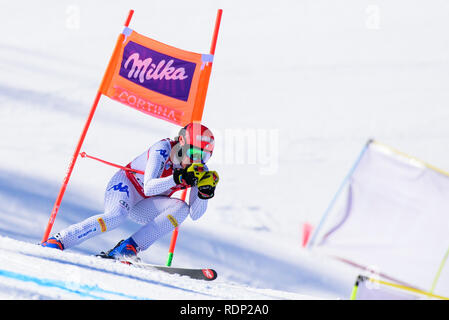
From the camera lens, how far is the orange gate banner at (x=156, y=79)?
475cm

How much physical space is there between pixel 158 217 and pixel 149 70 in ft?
4.74

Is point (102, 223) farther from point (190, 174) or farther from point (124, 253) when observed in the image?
point (190, 174)

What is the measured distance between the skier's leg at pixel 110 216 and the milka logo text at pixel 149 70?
1.07 meters

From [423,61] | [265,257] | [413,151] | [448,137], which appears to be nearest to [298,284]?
[265,257]

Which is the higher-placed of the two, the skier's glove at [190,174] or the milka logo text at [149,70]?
the milka logo text at [149,70]

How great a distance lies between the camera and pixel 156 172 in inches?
148

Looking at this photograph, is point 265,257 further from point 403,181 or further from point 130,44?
point 403,181

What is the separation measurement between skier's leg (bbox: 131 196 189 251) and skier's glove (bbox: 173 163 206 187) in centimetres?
35

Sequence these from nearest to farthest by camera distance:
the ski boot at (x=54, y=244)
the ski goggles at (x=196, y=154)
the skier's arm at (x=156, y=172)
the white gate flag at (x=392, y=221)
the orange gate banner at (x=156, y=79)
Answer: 1. the white gate flag at (x=392, y=221)
2. the ski boot at (x=54, y=244)
3. the skier's arm at (x=156, y=172)
4. the ski goggles at (x=196, y=154)
5. the orange gate banner at (x=156, y=79)

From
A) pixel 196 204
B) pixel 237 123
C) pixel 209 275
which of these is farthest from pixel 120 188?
pixel 237 123

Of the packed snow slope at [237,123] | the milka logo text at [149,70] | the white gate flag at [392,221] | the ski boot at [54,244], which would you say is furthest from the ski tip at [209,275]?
the milka logo text at [149,70]

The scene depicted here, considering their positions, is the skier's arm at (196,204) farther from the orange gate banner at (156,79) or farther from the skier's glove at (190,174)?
the orange gate banner at (156,79)

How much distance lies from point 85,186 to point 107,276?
552cm

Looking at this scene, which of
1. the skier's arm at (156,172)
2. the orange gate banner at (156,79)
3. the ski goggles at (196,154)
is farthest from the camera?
the orange gate banner at (156,79)
